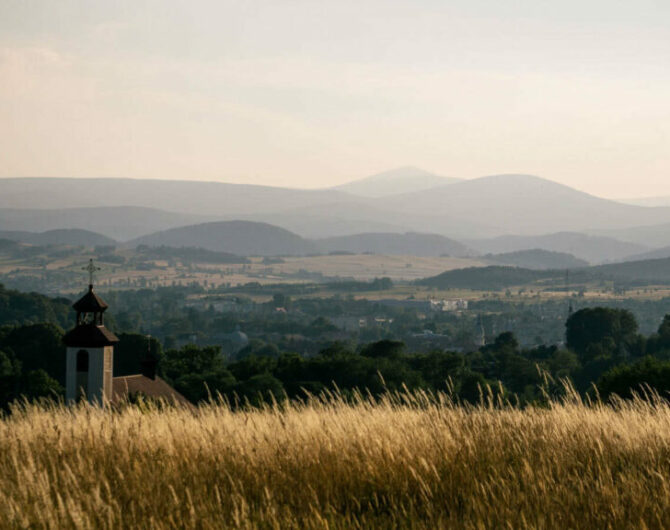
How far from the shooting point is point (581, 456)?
43.8ft

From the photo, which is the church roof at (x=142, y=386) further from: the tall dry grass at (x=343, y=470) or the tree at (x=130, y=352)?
the tall dry grass at (x=343, y=470)

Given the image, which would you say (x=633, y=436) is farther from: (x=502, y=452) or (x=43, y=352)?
(x=43, y=352)

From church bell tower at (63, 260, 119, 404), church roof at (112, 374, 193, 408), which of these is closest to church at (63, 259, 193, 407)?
church bell tower at (63, 260, 119, 404)

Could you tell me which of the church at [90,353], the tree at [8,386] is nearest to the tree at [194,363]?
the tree at [8,386]

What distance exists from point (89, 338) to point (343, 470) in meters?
71.1

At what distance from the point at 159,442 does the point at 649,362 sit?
6980cm

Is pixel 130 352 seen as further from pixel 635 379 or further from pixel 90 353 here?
pixel 635 379

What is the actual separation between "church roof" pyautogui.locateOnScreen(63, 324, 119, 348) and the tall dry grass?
65.7 metres

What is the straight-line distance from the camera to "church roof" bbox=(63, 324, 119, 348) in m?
80.4

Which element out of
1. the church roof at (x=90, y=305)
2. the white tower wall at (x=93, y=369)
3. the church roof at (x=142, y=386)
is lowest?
the church roof at (x=142, y=386)

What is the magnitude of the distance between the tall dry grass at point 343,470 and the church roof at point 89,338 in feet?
216

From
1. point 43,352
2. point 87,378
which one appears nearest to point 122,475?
point 87,378

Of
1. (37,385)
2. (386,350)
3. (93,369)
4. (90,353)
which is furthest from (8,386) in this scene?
(386,350)

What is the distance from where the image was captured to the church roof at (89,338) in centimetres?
8044
